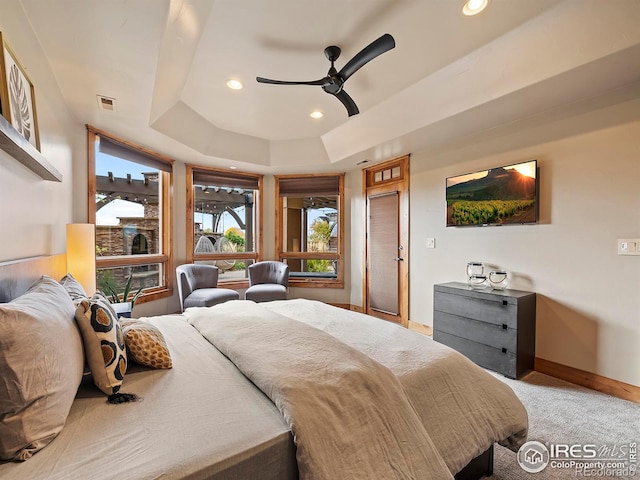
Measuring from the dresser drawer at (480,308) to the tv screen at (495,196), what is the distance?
2.69 feet

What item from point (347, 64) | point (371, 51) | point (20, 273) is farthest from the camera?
point (347, 64)

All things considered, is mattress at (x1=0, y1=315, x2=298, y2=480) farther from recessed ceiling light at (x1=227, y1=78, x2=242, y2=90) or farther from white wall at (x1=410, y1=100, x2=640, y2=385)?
white wall at (x1=410, y1=100, x2=640, y2=385)

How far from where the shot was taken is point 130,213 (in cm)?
386

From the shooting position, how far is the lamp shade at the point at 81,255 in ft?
8.04

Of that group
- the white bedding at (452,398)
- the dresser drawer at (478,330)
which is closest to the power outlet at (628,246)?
the dresser drawer at (478,330)

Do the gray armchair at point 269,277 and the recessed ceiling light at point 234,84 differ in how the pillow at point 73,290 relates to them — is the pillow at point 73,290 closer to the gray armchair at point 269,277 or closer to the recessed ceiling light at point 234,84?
the recessed ceiling light at point 234,84

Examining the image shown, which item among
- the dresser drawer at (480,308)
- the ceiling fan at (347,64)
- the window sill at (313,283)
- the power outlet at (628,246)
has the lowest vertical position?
the window sill at (313,283)

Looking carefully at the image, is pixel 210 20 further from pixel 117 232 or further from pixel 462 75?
pixel 117 232

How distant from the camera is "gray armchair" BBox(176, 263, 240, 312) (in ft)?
12.0

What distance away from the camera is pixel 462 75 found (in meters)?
2.56

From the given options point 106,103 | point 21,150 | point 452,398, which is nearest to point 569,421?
point 452,398

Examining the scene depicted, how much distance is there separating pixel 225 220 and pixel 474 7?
4.26m

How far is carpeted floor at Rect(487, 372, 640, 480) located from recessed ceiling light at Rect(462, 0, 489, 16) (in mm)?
2713

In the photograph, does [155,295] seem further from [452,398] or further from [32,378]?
[452,398]
